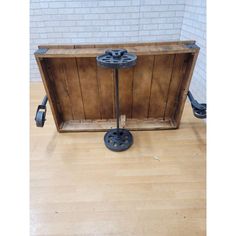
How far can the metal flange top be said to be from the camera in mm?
1215

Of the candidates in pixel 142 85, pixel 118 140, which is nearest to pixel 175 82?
pixel 142 85

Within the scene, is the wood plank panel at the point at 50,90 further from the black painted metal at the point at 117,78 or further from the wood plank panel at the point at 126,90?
the wood plank panel at the point at 126,90

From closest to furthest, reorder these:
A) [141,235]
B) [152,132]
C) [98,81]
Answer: [141,235]
[98,81]
[152,132]

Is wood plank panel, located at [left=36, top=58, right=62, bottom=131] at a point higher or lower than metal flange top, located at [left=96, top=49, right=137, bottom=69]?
lower

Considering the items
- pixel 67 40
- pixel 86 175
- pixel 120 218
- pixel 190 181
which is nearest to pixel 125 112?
pixel 86 175

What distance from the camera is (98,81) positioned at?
5.66ft

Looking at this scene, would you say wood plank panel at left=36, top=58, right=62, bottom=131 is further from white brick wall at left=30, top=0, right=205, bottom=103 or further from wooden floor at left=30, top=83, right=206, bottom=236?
white brick wall at left=30, top=0, right=205, bottom=103

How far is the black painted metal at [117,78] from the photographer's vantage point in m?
1.22

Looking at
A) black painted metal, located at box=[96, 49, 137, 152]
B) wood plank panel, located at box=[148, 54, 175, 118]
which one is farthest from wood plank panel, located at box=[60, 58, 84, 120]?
wood plank panel, located at box=[148, 54, 175, 118]

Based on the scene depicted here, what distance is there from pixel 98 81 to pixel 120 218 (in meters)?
1.12

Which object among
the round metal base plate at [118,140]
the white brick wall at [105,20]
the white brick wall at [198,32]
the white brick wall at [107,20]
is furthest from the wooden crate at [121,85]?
the white brick wall at [105,20]

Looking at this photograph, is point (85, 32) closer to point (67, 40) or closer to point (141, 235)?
point (67, 40)

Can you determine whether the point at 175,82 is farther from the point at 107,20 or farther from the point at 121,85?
the point at 107,20

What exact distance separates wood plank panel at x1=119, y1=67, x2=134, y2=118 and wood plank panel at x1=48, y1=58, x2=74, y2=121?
1.67 feet
